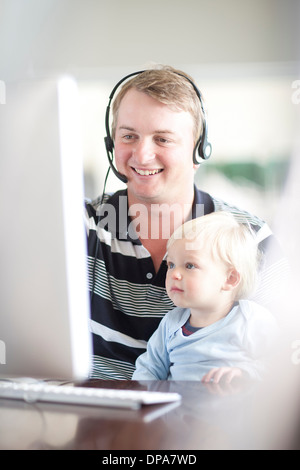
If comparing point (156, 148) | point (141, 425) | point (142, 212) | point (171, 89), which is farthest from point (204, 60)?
point (141, 425)

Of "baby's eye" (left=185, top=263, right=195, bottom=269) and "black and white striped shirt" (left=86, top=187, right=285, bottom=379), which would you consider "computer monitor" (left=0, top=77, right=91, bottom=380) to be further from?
"baby's eye" (left=185, top=263, right=195, bottom=269)

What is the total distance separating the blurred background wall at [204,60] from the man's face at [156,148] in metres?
0.05

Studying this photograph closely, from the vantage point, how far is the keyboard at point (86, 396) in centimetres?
91

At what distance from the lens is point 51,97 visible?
1.15 m

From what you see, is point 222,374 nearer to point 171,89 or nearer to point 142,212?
point 142,212

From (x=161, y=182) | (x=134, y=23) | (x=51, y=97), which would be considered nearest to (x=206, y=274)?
(x=161, y=182)

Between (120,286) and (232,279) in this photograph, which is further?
(120,286)

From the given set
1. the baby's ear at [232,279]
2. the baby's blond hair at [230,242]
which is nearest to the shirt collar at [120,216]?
the baby's blond hair at [230,242]

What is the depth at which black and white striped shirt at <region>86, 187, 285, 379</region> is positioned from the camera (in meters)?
1.23

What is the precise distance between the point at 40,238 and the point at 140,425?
0.48 metres

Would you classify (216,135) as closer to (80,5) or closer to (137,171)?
(137,171)

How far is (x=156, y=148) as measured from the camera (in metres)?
1.22

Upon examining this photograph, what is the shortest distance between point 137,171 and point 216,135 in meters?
0.21

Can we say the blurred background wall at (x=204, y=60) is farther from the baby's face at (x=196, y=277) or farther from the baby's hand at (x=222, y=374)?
the baby's hand at (x=222, y=374)
